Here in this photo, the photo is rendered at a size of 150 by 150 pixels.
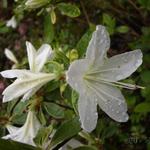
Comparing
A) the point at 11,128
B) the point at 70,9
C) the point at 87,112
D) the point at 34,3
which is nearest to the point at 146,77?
the point at 70,9

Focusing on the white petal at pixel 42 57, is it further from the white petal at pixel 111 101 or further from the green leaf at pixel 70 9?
the green leaf at pixel 70 9

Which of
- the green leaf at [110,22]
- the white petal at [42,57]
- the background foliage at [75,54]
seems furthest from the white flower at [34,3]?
the green leaf at [110,22]

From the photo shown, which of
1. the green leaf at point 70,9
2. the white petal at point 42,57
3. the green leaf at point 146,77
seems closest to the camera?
the white petal at point 42,57

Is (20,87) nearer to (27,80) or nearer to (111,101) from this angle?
(27,80)

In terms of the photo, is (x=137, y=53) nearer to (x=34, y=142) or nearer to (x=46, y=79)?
(x=46, y=79)

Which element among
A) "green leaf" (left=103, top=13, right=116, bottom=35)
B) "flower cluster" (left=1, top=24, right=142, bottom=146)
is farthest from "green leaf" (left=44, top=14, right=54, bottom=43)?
"flower cluster" (left=1, top=24, right=142, bottom=146)

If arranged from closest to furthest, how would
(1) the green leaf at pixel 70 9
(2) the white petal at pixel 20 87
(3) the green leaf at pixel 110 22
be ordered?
(2) the white petal at pixel 20 87 → (1) the green leaf at pixel 70 9 → (3) the green leaf at pixel 110 22

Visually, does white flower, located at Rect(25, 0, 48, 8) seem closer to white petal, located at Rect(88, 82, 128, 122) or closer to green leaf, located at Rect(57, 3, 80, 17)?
green leaf, located at Rect(57, 3, 80, 17)
